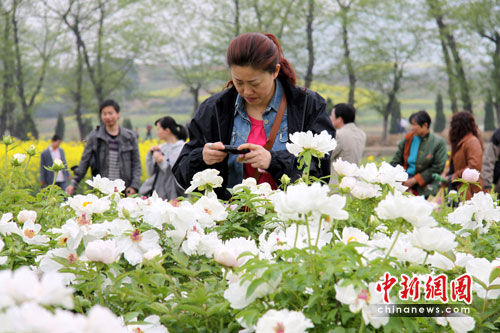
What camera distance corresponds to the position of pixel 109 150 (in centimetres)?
594

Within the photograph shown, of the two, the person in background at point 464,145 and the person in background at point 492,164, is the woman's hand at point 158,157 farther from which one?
the person in background at point 492,164

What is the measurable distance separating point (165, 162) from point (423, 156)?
3057 millimetres

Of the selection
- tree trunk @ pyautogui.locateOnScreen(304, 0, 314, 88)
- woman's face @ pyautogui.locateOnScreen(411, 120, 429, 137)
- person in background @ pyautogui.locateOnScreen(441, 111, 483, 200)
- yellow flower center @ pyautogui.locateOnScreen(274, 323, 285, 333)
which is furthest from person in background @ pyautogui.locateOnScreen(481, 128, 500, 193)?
tree trunk @ pyautogui.locateOnScreen(304, 0, 314, 88)

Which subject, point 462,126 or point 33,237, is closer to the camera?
point 33,237

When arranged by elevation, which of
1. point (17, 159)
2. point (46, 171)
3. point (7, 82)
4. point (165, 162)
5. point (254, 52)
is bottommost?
point (46, 171)

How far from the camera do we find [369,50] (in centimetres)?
2730

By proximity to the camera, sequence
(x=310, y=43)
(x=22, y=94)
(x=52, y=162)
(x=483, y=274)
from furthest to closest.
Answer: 1. (x=22, y=94)
2. (x=310, y=43)
3. (x=52, y=162)
4. (x=483, y=274)

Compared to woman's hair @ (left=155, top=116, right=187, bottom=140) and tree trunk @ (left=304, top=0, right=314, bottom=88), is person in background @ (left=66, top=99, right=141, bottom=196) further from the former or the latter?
tree trunk @ (left=304, top=0, right=314, bottom=88)

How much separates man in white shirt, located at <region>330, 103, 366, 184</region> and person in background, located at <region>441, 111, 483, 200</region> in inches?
40.2

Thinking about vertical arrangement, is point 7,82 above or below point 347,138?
above

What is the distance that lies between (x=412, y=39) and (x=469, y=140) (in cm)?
2456

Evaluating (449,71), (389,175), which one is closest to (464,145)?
(389,175)

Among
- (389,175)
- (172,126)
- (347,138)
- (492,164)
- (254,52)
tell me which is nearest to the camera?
(389,175)

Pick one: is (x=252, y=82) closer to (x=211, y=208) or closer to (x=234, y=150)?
(x=234, y=150)
